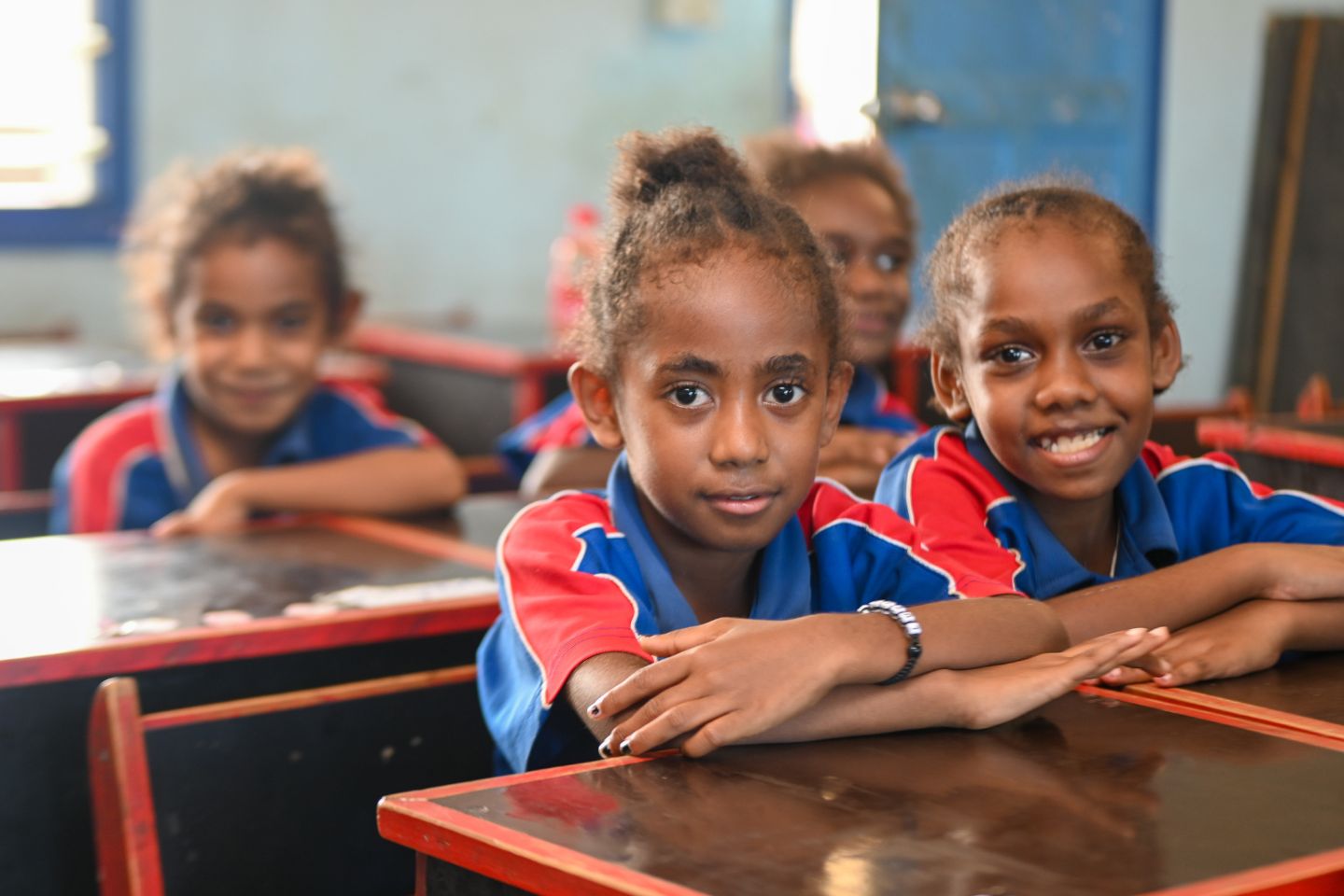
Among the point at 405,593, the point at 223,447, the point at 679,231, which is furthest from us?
the point at 223,447

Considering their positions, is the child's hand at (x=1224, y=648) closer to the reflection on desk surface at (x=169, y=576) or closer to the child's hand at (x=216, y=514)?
the reflection on desk surface at (x=169, y=576)

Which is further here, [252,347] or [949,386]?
[252,347]

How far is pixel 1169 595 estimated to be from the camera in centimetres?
159

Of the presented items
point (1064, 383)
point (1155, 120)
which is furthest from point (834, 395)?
point (1155, 120)

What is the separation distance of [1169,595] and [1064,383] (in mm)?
216

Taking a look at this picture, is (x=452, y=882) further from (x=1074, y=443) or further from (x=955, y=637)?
(x=1074, y=443)

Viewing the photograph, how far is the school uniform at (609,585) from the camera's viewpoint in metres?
1.35

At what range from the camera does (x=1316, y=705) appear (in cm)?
138

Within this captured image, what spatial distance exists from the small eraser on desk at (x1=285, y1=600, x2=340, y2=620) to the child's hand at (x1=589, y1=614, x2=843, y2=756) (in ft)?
1.85

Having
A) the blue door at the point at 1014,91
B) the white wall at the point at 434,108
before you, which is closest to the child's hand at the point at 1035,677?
the white wall at the point at 434,108

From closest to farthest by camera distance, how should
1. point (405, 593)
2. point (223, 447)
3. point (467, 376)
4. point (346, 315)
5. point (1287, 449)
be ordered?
point (405, 593), point (1287, 449), point (223, 447), point (346, 315), point (467, 376)

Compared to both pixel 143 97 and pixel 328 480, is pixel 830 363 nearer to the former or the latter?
pixel 328 480

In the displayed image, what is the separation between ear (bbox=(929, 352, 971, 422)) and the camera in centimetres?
178

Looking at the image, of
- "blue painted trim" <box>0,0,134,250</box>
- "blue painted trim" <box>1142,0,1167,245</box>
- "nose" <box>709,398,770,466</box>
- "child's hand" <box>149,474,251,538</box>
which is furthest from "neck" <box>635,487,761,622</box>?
"blue painted trim" <box>1142,0,1167,245</box>
